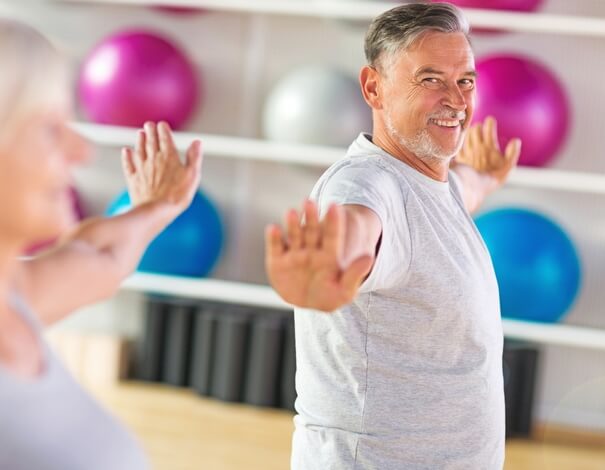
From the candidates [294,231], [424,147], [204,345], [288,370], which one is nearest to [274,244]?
[294,231]

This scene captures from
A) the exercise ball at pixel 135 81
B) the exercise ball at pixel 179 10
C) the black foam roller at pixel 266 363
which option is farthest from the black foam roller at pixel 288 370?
the exercise ball at pixel 179 10

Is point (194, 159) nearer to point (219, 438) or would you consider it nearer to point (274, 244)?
point (274, 244)

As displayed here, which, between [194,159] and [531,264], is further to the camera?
[531,264]

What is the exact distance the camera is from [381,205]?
155 cm

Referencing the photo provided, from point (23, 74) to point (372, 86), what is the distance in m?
0.98

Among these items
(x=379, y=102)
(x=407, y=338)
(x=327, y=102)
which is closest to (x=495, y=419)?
(x=407, y=338)

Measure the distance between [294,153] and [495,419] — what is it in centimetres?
226

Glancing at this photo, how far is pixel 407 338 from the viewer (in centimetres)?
166

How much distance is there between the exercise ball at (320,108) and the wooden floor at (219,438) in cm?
106

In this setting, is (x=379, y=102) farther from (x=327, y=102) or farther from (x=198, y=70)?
(x=198, y=70)

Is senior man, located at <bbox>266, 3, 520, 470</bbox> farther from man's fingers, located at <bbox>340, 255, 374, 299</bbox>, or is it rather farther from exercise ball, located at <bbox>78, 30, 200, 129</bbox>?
exercise ball, located at <bbox>78, 30, 200, 129</bbox>

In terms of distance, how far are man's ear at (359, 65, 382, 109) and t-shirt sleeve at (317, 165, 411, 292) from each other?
27cm

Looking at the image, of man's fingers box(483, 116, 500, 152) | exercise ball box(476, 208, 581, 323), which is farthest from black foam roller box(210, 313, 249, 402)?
man's fingers box(483, 116, 500, 152)

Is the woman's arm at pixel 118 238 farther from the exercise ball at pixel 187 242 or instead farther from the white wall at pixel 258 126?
the white wall at pixel 258 126
